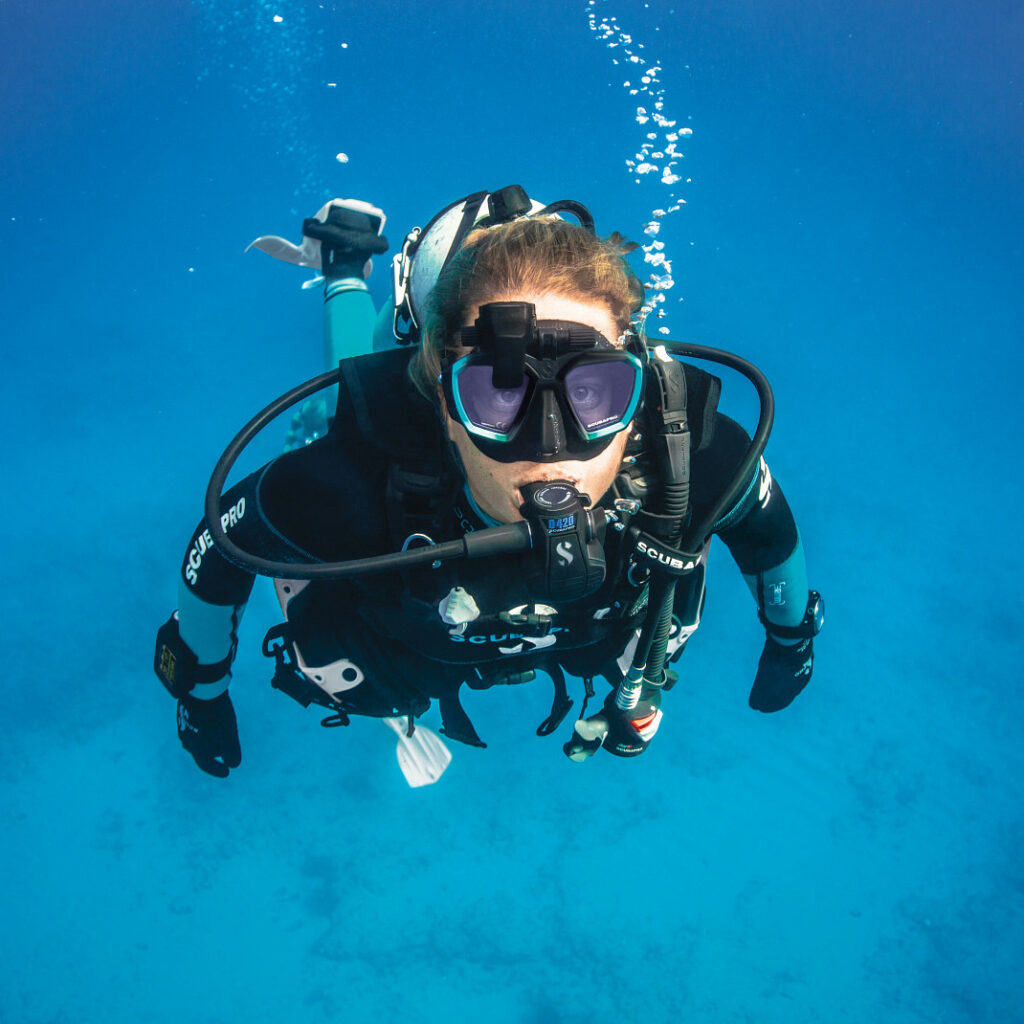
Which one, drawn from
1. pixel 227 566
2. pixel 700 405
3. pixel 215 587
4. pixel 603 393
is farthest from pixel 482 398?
pixel 215 587

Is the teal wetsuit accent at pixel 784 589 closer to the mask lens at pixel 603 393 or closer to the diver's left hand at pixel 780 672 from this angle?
the diver's left hand at pixel 780 672

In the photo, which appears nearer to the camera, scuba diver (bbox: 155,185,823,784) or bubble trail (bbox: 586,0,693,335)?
scuba diver (bbox: 155,185,823,784)

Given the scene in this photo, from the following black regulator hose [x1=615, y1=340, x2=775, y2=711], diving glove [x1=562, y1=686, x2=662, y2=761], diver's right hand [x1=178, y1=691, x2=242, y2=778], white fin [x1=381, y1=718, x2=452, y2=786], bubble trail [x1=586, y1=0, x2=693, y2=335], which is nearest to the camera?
black regulator hose [x1=615, y1=340, x2=775, y2=711]

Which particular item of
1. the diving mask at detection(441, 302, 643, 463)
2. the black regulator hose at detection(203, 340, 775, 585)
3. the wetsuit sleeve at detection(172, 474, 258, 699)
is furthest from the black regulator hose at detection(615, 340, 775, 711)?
the wetsuit sleeve at detection(172, 474, 258, 699)

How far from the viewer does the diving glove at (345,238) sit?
4.15 metres

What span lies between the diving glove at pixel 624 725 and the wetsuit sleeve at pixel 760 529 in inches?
26.8

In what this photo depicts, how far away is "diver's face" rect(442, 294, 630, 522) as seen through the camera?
171cm

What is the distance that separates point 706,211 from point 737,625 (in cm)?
381

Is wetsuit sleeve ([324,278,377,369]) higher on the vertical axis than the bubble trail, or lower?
lower

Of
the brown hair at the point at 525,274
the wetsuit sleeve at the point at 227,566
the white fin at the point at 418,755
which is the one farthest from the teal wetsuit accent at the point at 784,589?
the white fin at the point at 418,755

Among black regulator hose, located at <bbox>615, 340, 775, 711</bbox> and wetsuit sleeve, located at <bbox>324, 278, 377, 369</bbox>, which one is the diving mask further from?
wetsuit sleeve, located at <bbox>324, 278, 377, 369</bbox>

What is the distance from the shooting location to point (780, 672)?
3.20 metres

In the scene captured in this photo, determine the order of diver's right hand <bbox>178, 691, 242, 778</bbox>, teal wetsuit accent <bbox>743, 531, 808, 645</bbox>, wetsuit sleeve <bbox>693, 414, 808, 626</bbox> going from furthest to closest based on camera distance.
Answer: diver's right hand <bbox>178, 691, 242, 778</bbox> < teal wetsuit accent <bbox>743, 531, 808, 645</bbox> < wetsuit sleeve <bbox>693, 414, 808, 626</bbox>

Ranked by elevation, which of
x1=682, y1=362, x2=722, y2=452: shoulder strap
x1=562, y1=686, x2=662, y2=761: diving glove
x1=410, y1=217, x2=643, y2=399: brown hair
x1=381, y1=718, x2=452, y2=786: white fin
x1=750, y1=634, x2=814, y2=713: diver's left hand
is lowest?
x1=381, y1=718, x2=452, y2=786: white fin
